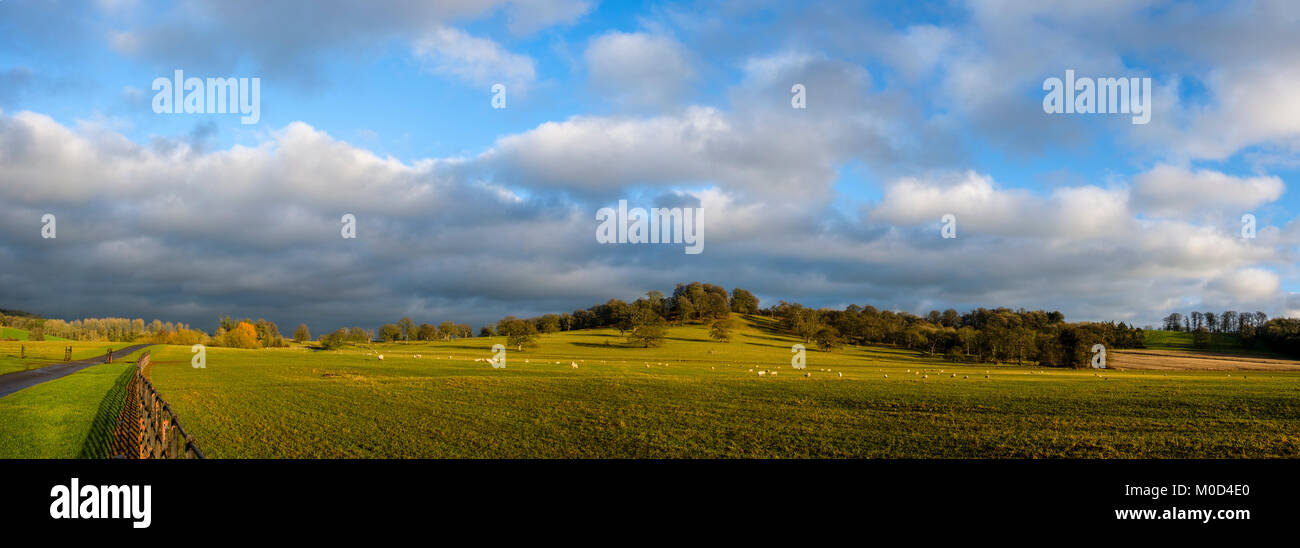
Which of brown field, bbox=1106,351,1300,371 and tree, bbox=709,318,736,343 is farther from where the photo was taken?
tree, bbox=709,318,736,343

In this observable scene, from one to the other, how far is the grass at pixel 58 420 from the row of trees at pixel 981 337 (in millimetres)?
132085

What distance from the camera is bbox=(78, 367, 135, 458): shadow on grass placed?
1741 cm

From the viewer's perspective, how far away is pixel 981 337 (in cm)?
12788

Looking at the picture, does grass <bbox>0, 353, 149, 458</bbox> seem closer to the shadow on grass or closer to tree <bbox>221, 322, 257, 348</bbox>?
the shadow on grass

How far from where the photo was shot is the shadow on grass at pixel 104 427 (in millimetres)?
17406

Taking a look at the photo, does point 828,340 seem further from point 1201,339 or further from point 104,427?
point 104,427

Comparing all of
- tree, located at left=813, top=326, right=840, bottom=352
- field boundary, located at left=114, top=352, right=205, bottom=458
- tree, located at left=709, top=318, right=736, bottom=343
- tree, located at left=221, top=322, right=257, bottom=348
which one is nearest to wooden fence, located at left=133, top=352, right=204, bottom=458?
field boundary, located at left=114, top=352, right=205, bottom=458

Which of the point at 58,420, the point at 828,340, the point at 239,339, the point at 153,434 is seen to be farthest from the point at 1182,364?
the point at 239,339

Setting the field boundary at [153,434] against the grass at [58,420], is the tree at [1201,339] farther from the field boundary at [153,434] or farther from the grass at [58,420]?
the grass at [58,420]

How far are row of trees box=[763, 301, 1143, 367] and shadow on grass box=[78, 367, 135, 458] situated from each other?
131m

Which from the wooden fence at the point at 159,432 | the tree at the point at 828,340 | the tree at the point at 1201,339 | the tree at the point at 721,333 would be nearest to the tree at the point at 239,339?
the tree at the point at 721,333
